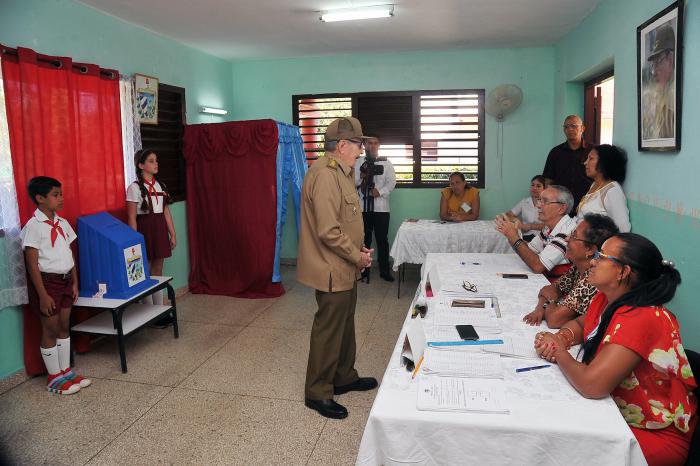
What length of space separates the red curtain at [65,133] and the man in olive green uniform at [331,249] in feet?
6.77

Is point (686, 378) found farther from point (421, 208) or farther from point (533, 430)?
point (421, 208)

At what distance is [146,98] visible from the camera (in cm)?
493

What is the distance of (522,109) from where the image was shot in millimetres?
6367

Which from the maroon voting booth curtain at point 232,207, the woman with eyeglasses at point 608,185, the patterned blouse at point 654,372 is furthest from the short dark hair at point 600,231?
the maroon voting booth curtain at point 232,207

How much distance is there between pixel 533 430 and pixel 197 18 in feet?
14.9

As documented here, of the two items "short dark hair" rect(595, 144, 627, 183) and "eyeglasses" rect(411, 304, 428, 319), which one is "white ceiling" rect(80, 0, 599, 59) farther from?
"eyeglasses" rect(411, 304, 428, 319)

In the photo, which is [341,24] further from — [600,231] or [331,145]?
[600,231]

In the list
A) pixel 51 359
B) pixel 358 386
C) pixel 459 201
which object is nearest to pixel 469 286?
pixel 358 386

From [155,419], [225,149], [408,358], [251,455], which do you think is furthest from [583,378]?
[225,149]

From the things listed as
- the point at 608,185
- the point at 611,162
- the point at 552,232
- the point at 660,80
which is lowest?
the point at 552,232

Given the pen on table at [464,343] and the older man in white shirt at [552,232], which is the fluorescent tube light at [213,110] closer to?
the older man in white shirt at [552,232]

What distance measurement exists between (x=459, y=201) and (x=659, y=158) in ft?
10.0

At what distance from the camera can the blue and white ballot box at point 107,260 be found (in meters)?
3.75

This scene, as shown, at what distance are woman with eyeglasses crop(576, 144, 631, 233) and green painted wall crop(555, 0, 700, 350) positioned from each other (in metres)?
0.07
